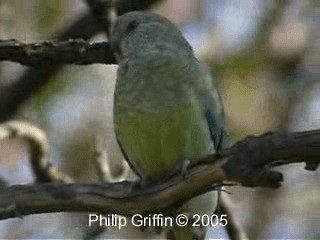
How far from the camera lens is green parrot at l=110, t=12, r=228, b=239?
311 centimetres

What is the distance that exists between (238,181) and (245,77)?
302cm

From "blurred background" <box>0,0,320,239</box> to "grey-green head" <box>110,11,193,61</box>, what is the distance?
61.1 inches

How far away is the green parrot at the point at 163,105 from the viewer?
10.2 feet

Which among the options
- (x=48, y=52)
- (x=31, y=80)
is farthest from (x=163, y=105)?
(x=31, y=80)

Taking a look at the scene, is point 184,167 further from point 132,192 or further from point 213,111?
point 213,111

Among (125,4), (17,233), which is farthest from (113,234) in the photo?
(125,4)

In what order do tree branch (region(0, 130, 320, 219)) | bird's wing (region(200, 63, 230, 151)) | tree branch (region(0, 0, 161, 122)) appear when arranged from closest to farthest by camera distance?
tree branch (region(0, 130, 320, 219)) < bird's wing (region(200, 63, 230, 151)) < tree branch (region(0, 0, 161, 122))

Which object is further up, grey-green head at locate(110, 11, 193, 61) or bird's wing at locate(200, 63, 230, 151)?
grey-green head at locate(110, 11, 193, 61)

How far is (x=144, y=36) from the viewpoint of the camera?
336cm

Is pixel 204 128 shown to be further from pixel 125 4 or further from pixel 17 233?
pixel 17 233

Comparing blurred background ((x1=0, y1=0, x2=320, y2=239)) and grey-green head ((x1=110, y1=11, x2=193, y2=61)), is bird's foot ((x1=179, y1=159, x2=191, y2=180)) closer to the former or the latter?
grey-green head ((x1=110, y1=11, x2=193, y2=61))

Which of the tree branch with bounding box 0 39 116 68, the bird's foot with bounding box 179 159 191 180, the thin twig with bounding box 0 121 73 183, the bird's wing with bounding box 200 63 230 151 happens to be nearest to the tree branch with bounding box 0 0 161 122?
the thin twig with bounding box 0 121 73 183

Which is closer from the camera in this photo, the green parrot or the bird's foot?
the bird's foot

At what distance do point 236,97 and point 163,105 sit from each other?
2.38m
